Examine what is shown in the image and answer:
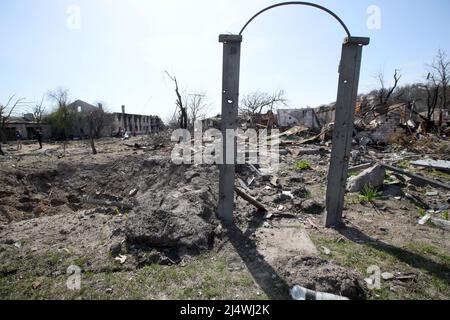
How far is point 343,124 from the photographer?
3578mm

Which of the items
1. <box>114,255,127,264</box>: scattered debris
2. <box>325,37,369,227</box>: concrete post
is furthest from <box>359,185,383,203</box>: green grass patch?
<box>114,255,127,264</box>: scattered debris

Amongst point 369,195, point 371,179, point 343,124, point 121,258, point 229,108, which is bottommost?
point 121,258

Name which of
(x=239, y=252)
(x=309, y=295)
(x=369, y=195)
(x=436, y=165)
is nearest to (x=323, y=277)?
(x=309, y=295)

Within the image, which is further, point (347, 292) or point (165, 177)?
point (165, 177)

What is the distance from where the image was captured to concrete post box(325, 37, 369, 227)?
3387mm

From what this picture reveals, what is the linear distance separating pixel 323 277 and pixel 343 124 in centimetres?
213

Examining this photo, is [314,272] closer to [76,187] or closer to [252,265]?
[252,265]

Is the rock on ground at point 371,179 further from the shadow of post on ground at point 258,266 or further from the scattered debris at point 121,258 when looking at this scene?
the scattered debris at point 121,258

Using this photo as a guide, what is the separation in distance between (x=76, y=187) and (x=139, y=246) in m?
5.35

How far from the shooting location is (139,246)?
3273 mm

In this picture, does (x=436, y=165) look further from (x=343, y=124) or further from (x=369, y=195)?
(x=343, y=124)

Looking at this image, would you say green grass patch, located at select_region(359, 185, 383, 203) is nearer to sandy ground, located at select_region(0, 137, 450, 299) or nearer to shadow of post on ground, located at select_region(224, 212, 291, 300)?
sandy ground, located at select_region(0, 137, 450, 299)
